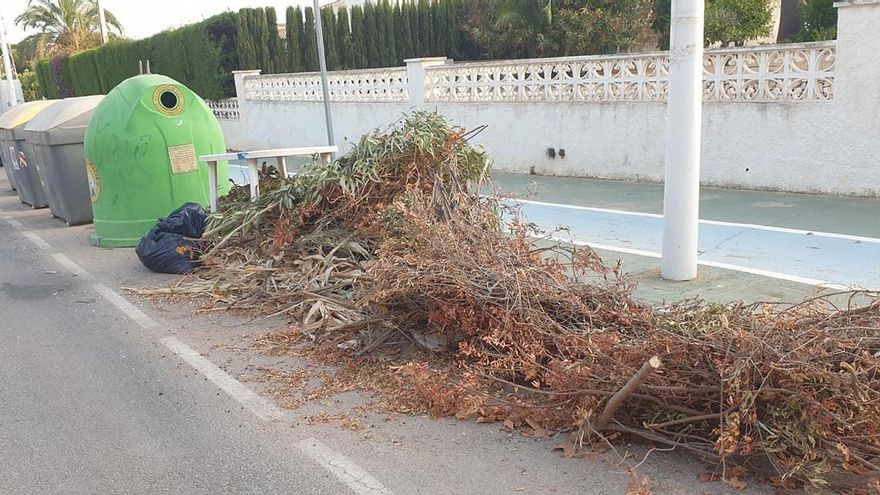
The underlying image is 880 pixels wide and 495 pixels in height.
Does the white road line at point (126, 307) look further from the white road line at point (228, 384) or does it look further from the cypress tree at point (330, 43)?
the cypress tree at point (330, 43)

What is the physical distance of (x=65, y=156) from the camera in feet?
35.0

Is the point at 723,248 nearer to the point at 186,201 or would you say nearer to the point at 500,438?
the point at 500,438

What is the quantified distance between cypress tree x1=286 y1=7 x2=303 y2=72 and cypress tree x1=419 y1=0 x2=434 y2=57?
3612mm

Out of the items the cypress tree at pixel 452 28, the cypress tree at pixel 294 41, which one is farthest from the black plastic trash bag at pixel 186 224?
the cypress tree at pixel 294 41

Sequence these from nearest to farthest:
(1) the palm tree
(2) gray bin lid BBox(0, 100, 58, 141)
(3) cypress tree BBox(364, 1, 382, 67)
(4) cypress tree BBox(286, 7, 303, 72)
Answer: (2) gray bin lid BBox(0, 100, 58, 141) → (3) cypress tree BBox(364, 1, 382, 67) → (4) cypress tree BBox(286, 7, 303, 72) → (1) the palm tree

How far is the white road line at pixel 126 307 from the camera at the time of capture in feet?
20.8

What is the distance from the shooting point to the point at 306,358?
5309 millimetres

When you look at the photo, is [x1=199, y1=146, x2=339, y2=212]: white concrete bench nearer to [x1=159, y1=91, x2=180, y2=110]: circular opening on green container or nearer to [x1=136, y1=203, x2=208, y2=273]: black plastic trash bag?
[x1=136, y1=203, x2=208, y2=273]: black plastic trash bag

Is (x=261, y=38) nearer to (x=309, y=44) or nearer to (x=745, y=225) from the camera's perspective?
(x=309, y=44)

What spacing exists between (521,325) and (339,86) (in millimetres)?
13914

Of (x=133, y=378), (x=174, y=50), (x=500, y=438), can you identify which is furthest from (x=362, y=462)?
(x=174, y=50)

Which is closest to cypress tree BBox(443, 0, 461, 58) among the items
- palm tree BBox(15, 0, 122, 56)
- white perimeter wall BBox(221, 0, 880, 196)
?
white perimeter wall BBox(221, 0, 880, 196)

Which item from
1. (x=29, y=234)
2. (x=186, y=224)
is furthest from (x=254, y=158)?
(x=29, y=234)

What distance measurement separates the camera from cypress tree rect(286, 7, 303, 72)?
2191 centimetres
